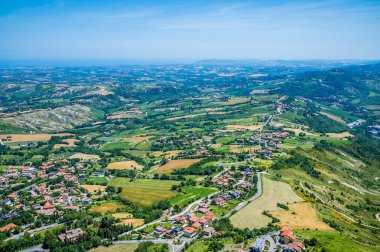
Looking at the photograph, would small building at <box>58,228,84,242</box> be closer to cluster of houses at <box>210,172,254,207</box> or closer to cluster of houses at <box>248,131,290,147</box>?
cluster of houses at <box>210,172,254,207</box>

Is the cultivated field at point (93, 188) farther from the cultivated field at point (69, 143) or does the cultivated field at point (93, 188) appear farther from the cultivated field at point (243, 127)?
the cultivated field at point (243, 127)

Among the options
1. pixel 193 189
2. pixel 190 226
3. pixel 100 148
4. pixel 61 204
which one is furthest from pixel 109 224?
pixel 100 148

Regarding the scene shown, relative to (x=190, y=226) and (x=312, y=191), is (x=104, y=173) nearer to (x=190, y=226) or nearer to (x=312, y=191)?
(x=190, y=226)

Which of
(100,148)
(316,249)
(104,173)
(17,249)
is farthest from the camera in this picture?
(100,148)

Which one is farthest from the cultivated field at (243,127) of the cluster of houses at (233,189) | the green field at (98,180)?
the green field at (98,180)

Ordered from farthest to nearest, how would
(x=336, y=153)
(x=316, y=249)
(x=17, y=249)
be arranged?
(x=336, y=153)
(x=17, y=249)
(x=316, y=249)

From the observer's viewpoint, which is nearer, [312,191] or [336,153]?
[312,191]
